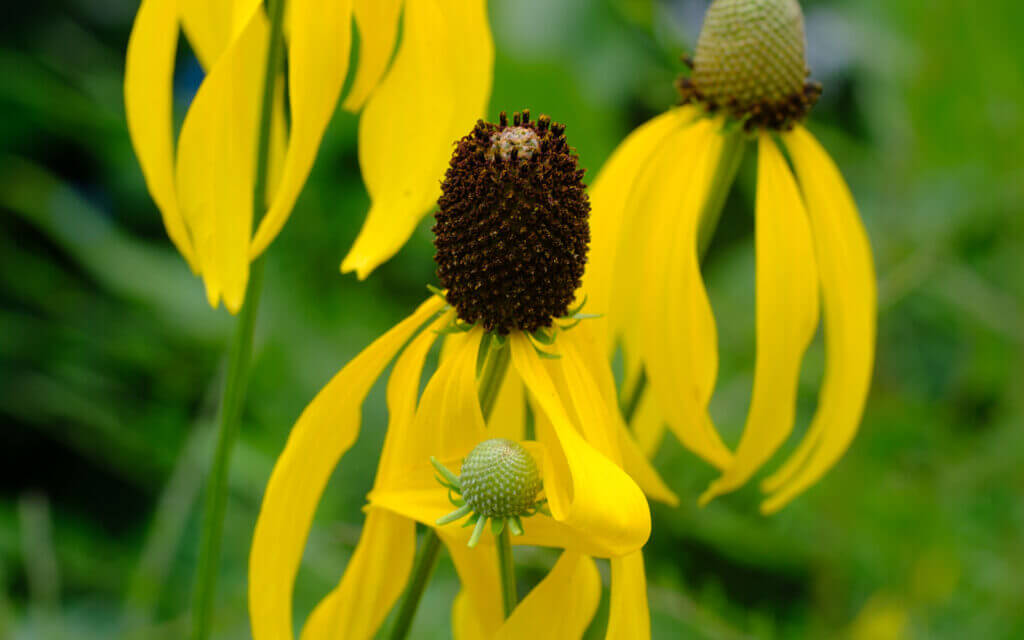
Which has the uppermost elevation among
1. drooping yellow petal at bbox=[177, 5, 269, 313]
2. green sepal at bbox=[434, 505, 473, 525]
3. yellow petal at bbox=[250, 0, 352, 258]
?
yellow petal at bbox=[250, 0, 352, 258]

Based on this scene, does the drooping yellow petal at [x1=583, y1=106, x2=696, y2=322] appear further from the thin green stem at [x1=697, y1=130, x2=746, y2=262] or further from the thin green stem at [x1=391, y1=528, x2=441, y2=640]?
the thin green stem at [x1=391, y1=528, x2=441, y2=640]

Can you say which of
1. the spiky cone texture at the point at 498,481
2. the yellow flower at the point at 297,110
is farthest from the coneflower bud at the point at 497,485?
the yellow flower at the point at 297,110

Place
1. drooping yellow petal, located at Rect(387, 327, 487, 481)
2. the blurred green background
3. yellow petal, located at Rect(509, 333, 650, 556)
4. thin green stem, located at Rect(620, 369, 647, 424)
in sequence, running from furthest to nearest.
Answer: the blurred green background, thin green stem, located at Rect(620, 369, 647, 424), drooping yellow petal, located at Rect(387, 327, 487, 481), yellow petal, located at Rect(509, 333, 650, 556)

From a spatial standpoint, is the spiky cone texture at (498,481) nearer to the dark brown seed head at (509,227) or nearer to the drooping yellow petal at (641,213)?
the dark brown seed head at (509,227)

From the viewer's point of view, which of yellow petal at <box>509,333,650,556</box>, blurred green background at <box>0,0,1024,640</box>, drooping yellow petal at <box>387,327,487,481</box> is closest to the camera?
yellow petal at <box>509,333,650,556</box>

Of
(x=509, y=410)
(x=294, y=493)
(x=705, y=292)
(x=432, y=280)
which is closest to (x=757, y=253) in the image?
(x=705, y=292)

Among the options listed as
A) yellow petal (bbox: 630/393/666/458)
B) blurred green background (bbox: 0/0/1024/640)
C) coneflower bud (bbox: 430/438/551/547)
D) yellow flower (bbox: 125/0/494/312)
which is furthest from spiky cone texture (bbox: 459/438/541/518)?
blurred green background (bbox: 0/0/1024/640)

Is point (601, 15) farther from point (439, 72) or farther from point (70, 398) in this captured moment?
point (439, 72)

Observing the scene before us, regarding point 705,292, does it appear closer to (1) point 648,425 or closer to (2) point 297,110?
(1) point 648,425

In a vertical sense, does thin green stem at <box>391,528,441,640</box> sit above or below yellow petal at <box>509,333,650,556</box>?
below
